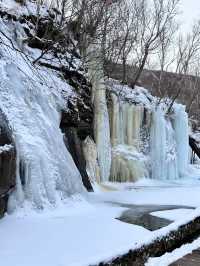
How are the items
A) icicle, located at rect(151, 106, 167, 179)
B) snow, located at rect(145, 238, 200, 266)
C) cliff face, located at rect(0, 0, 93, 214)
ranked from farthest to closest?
icicle, located at rect(151, 106, 167, 179), cliff face, located at rect(0, 0, 93, 214), snow, located at rect(145, 238, 200, 266)

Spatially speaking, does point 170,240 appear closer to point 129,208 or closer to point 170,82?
point 129,208

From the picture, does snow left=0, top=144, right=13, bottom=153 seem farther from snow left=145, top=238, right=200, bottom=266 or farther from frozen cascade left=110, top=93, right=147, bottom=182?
frozen cascade left=110, top=93, right=147, bottom=182

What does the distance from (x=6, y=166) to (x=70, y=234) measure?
167 cm

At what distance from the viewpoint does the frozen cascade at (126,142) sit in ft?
51.9

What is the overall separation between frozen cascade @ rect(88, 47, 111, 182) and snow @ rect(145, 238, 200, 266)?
823 cm

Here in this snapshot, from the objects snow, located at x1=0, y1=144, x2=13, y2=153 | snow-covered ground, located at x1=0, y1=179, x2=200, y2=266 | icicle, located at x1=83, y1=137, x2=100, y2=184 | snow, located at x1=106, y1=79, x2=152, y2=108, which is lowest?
snow-covered ground, located at x1=0, y1=179, x2=200, y2=266

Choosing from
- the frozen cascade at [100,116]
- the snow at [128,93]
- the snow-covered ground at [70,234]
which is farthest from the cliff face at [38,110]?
the snow at [128,93]

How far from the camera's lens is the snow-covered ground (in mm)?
4762

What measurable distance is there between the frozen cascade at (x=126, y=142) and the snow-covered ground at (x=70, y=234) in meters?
6.62

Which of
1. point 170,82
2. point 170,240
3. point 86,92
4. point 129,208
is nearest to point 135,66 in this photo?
point 170,82

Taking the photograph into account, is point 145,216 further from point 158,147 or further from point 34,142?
point 158,147

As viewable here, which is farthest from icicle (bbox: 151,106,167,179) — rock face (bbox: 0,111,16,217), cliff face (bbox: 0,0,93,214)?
rock face (bbox: 0,111,16,217)

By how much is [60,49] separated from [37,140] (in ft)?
17.1

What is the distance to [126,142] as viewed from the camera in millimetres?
17078
